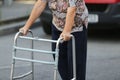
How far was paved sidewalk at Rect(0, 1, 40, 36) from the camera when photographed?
11.3 meters

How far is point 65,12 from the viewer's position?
5.05 m

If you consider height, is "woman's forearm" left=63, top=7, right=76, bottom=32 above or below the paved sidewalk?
above

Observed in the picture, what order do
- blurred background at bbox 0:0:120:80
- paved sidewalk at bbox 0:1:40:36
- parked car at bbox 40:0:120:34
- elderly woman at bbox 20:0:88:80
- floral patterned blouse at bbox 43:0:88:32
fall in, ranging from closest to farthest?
elderly woman at bbox 20:0:88:80
floral patterned blouse at bbox 43:0:88:32
blurred background at bbox 0:0:120:80
parked car at bbox 40:0:120:34
paved sidewalk at bbox 0:1:40:36

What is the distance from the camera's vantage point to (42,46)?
9.50 m

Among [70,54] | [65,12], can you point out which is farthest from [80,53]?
[65,12]

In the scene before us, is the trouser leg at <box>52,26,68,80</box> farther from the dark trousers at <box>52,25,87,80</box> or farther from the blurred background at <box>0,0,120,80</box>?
the blurred background at <box>0,0,120,80</box>

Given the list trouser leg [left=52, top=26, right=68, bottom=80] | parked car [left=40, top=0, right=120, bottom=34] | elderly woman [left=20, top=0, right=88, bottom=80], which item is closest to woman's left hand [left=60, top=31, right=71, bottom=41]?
elderly woman [left=20, top=0, right=88, bottom=80]

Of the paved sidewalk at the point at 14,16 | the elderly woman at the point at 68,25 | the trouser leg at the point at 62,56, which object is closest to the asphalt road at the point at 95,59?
the paved sidewalk at the point at 14,16

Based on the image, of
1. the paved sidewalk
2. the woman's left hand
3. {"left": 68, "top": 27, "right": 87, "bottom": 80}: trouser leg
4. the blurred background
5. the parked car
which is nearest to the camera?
the woman's left hand

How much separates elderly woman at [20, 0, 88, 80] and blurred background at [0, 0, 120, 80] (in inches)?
67.0

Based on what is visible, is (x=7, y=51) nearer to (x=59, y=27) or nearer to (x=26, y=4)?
(x=59, y=27)

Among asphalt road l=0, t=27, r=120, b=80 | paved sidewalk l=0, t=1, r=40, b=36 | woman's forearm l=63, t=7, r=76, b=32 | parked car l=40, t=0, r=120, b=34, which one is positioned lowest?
asphalt road l=0, t=27, r=120, b=80

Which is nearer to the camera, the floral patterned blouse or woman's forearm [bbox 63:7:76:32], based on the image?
woman's forearm [bbox 63:7:76:32]

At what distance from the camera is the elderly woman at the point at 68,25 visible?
4.89m
